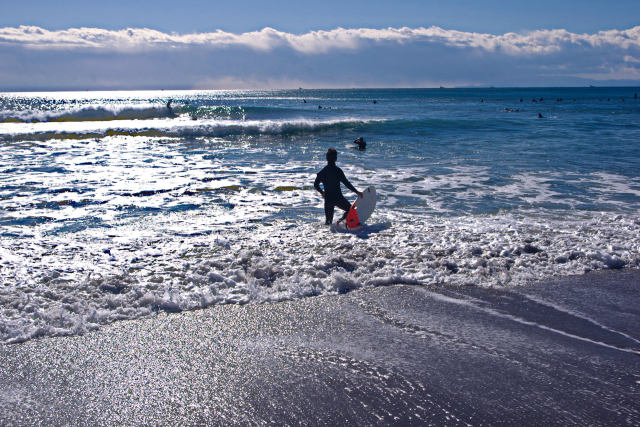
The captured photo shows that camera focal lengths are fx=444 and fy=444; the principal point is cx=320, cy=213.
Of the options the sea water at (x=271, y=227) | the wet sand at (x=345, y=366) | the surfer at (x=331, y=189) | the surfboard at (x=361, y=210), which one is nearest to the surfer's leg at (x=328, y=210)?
the surfer at (x=331, y=189)

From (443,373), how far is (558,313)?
2.05m

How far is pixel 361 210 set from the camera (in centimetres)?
909

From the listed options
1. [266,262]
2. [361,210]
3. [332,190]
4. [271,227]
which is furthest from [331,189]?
[266,262]

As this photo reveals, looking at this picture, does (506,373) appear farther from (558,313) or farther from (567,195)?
(567,195)

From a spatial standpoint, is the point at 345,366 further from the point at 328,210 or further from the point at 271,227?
the point at 328,210

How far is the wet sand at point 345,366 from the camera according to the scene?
3.35 m

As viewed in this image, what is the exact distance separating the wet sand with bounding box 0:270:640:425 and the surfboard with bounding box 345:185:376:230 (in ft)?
11.2

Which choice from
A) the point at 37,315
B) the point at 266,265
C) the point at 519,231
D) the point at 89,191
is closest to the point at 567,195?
the point at 519,231

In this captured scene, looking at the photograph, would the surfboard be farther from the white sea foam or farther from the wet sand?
the wet sand

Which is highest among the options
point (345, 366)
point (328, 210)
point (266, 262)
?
point (328, 210)

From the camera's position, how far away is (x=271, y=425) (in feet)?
10.6

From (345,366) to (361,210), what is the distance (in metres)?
5.38

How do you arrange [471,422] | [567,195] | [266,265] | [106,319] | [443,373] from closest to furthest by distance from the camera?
[471,422]
[443,373]
[106,319]
[266,265]
[567,195]

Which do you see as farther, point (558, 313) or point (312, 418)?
point (558, 313)
